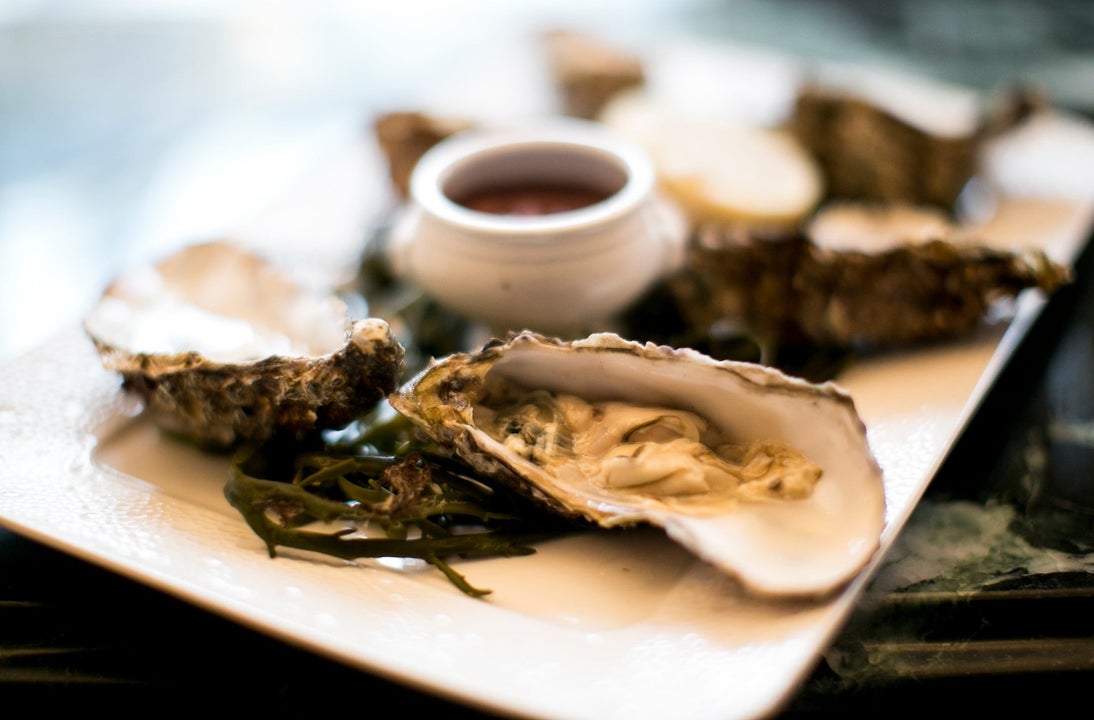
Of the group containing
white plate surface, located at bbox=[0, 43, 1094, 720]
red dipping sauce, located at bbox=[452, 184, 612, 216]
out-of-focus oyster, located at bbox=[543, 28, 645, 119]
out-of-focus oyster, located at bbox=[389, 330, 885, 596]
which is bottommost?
white plate surface, located at bbox=[0, 43, 1094, 720]

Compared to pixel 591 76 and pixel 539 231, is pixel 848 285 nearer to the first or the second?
pixel 539 231

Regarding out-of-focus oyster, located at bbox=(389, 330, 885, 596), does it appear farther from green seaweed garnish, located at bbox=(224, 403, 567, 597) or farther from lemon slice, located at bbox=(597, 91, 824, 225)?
lemon slice, located at bbox=(597, 91, 824, 225)

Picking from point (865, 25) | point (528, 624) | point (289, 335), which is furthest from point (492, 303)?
point (865, 25)

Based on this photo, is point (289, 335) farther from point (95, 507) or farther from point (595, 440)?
point (595, 440)

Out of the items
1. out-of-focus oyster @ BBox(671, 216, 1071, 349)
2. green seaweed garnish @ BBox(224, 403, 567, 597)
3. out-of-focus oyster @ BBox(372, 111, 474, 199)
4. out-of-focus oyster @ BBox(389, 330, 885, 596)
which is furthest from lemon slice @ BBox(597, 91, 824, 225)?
green seaweed garnish @ BBox(224, 403, 567, 597)

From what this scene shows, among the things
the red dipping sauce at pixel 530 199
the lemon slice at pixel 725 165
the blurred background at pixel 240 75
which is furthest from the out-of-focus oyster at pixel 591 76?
the red dipping sauce at pixel 530 199

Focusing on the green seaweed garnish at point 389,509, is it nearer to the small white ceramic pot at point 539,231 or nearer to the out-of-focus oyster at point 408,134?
the small white ceramic pot at point 539,231
